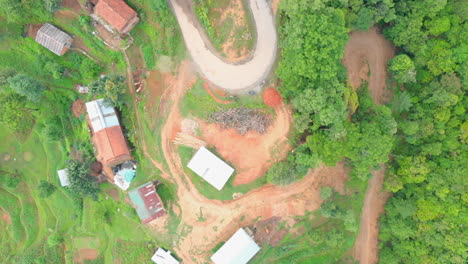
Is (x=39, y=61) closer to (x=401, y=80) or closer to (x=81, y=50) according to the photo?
(x=81, y=50)

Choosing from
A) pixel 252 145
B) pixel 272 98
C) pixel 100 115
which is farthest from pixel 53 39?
pixel 272 98

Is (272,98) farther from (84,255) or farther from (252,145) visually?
(84,255)

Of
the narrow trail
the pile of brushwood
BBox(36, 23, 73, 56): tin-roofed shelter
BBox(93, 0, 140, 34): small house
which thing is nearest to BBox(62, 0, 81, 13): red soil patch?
BBox(93, 0, 140, 34): small house

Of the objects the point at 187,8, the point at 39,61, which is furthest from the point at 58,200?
the point at 187,8

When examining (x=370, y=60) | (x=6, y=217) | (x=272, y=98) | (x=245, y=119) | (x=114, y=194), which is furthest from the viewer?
(x=6, y=217)

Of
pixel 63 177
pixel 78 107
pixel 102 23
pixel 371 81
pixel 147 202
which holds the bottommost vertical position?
pixel 147 202

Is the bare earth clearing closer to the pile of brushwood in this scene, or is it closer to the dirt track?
the dirt track
